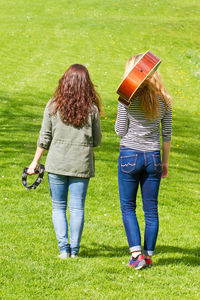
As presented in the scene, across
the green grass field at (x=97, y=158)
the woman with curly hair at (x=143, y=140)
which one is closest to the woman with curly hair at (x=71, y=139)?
the woman with curly hair at (x=143, y=140)

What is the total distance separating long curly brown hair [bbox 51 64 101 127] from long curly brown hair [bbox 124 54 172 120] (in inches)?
19.7

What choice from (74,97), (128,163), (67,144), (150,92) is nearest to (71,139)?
(67,144)

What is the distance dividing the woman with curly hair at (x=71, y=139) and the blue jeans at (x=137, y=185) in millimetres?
414

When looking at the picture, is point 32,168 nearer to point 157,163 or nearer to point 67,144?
point 67,144

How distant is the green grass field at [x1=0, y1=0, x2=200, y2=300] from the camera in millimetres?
4789

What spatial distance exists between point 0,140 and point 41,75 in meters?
9.57

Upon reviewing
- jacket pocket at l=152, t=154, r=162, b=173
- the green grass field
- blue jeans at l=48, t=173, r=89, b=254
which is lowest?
the green grass field

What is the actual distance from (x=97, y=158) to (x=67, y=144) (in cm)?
628

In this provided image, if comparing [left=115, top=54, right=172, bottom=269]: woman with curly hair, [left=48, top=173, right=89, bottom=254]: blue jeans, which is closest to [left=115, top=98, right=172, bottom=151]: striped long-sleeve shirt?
[left=115, top=54, right=172, bottom=269]: woman with curly hair

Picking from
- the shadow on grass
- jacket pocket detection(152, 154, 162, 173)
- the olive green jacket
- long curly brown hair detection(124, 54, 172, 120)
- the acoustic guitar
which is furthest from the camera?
the shadow on grass

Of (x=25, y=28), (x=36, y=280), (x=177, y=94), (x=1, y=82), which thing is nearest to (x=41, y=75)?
(x=1, y=82)

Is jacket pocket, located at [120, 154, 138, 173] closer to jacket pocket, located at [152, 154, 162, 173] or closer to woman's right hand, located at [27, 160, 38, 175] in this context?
jacket pocket, located at [152, 154, 162, 173]

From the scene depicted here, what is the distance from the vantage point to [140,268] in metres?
4.98

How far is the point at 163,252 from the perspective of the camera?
590cm
